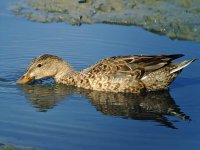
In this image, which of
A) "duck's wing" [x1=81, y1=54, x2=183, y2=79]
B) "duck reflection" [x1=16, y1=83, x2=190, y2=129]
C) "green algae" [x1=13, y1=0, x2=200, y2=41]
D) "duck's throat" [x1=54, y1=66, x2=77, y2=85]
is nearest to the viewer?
"duck reflection" [x1=16, y1=83, x2=190, y2=129]

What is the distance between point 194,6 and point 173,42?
8.47 ft

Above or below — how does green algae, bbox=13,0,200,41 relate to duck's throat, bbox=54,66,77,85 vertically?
above

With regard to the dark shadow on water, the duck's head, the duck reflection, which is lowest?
the duck reflection

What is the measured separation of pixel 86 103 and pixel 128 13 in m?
5.40

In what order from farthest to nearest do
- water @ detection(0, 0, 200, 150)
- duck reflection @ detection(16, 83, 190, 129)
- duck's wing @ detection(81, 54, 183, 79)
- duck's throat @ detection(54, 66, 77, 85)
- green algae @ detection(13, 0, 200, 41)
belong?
green algae @ detection(13, 0, 200, 41)
duck's throat @ detection(54, 66, 77, 85)
duck's wing @ detection(81, 54, 183, 79)
duck reflection @ detection(16, 83, 190, 129)
water @ detection(0, 0, 200, 150)

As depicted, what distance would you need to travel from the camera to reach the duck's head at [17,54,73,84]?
10312 millimetres

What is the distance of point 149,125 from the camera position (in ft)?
26.4

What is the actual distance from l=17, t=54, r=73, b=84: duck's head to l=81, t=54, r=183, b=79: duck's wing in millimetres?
723

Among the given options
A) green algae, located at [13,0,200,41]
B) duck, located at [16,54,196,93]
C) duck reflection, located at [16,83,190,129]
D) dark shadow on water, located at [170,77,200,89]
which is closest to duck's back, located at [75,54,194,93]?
duck, located at [16,54,196,93]

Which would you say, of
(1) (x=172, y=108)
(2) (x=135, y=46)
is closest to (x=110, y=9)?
(2) (x=135, y=46)


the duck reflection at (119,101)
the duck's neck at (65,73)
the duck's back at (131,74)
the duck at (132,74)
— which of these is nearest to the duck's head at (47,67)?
the duck's neck at (65,73)

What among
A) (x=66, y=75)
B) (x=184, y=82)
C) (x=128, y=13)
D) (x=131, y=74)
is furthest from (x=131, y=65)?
(x=128, y=13)

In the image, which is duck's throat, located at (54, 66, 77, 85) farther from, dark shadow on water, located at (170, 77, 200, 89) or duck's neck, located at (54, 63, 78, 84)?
dark shadow on water, located at (170, 77, 200, 89)

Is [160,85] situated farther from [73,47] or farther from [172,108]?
[73,47]
